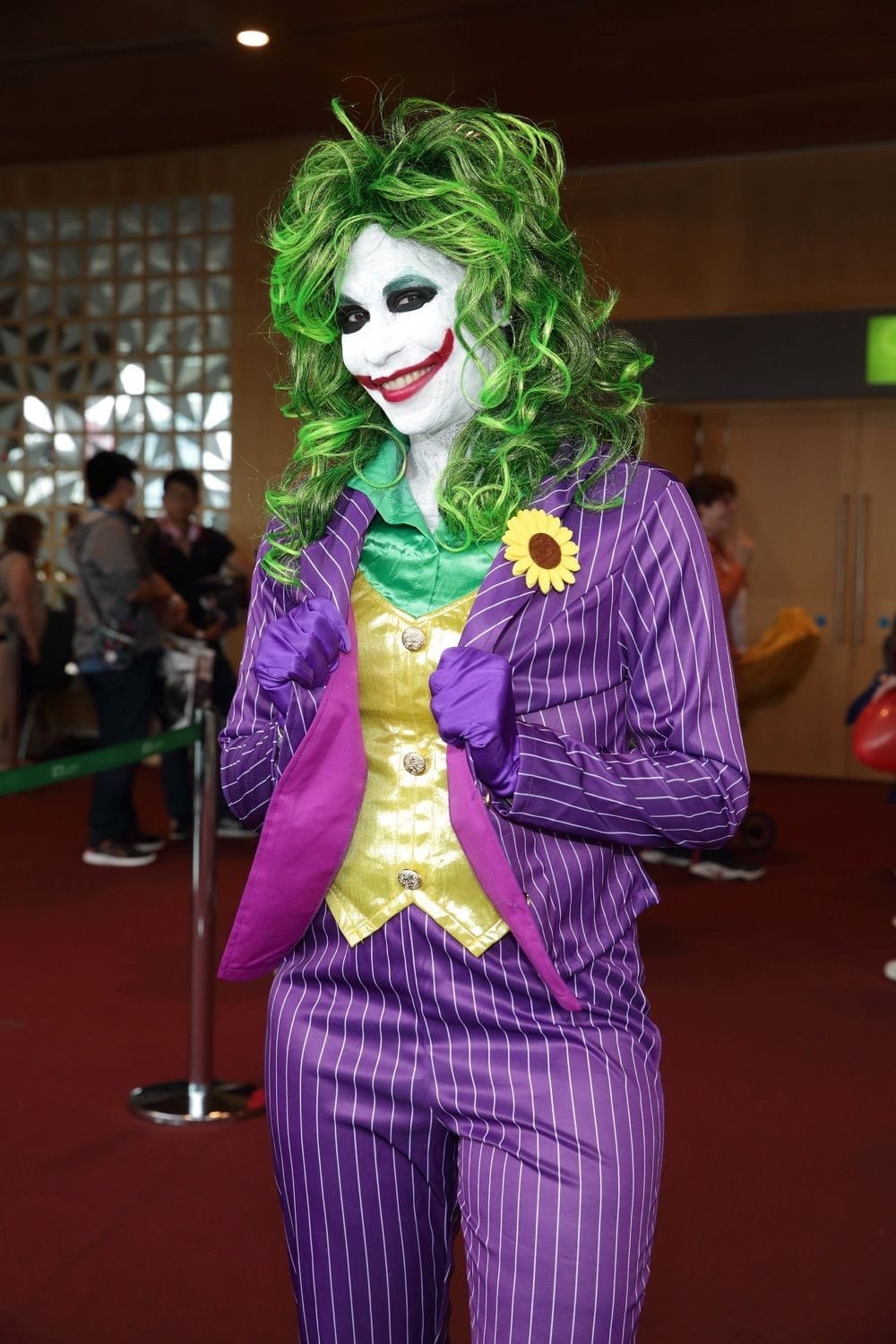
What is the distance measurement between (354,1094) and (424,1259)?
0.19 meters

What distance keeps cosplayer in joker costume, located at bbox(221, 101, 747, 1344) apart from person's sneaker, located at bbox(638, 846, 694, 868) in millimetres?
4957

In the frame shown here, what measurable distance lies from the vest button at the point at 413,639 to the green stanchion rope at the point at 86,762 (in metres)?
1.10

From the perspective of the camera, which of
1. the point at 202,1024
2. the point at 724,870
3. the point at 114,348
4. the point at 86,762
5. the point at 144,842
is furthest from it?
the point at 114,348

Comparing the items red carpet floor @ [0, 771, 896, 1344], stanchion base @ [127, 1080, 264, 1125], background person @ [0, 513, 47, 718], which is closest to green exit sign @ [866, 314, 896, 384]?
red carpet floor @ [0, 771, 896, 1344]

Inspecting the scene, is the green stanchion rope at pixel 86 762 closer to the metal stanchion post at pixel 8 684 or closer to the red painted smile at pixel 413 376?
the red painted smile at pixel 413 376

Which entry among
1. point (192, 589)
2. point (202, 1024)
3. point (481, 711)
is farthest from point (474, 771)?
point (192, 589)

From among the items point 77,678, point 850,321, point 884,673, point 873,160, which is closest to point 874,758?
point 884,673

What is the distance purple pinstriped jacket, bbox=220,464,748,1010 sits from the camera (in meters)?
1.30

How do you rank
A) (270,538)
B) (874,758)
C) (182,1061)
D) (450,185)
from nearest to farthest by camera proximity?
(450,185) → (270,538) → (182,1061) → (874,758)

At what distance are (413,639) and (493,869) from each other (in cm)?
24

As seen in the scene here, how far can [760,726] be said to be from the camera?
9250 mm

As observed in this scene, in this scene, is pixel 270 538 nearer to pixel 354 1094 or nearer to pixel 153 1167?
pixel 354 1094

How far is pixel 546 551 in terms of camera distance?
1343 mm

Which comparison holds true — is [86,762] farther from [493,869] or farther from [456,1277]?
[493,869]
